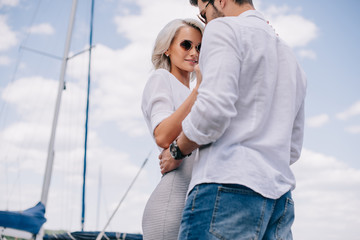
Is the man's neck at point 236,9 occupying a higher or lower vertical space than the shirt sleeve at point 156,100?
higher

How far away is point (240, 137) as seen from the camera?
1402 mm

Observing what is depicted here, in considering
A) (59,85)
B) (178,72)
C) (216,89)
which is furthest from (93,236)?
(59,85)

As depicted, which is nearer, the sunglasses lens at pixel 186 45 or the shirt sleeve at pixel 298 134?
the shirt sleeve at pixel 298 134

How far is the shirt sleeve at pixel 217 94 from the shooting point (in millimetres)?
1359

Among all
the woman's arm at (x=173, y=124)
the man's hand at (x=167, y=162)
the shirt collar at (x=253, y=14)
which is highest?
the shirt collar at (x=253, y=14)

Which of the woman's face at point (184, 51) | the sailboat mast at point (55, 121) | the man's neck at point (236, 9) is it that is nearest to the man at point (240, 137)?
the man's neck at point (236, 9)

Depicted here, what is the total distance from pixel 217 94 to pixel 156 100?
0.53 meters

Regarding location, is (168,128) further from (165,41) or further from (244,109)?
(165,41)

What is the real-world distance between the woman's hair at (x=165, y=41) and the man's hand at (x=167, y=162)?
975 millimetres

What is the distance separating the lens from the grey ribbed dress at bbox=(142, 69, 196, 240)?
4.99 ft

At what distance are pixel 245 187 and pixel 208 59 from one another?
50cm

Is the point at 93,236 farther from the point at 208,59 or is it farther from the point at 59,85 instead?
the point at 59,85

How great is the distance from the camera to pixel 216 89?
1.37 metres

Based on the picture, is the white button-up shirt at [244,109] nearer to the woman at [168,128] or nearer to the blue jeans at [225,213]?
the blue jeans at [225,213]
